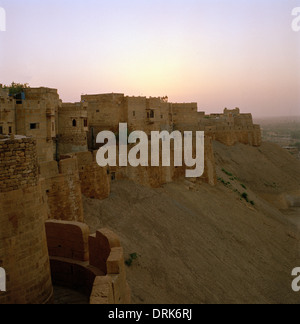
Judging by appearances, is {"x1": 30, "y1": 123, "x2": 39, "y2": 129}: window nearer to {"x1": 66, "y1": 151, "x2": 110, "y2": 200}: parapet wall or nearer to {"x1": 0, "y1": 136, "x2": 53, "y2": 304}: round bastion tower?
{"x1": 66, "y1": 151, "x2": 110, "y2": 200}: parapet wall

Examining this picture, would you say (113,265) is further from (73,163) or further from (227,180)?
(227,180)

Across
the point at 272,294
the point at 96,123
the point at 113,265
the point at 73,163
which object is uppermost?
the point at 96,123

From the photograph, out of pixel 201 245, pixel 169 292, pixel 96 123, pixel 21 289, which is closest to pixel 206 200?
pixel 201 245

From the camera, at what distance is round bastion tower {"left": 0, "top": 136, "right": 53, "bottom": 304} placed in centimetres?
631

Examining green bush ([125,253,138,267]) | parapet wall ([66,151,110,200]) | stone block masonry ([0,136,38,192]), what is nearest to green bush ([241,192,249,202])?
parapet wall ([66,151,110,200])

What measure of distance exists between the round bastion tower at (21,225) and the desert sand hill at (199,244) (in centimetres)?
465

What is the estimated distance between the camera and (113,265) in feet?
23.4

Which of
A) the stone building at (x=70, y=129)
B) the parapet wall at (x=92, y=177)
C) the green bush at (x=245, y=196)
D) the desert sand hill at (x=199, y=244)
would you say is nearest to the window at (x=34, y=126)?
the stone building at (x=70, y=129)

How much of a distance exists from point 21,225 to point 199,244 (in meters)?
12.7

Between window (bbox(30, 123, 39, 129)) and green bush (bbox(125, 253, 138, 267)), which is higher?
window (bbox(30, 123, 39, 129))

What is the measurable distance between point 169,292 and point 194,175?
14.5m

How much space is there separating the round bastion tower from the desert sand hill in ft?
15.3

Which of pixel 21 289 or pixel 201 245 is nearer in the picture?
pixel 21 289
